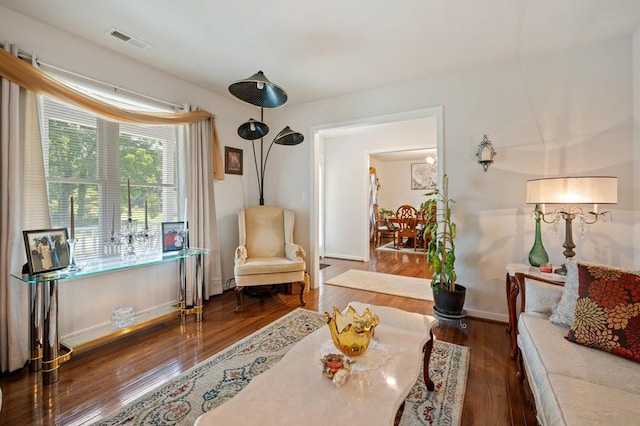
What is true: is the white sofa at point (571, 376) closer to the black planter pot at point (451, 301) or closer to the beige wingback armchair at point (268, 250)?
the black planter pot at point (451, 301)

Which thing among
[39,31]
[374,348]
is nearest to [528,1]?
[374,348]

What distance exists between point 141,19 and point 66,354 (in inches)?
97.9

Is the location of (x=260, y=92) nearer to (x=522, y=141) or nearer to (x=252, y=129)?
(x=252, y=129)

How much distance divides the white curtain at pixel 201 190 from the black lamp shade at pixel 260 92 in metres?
1.39

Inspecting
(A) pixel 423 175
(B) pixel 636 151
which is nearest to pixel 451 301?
(B) pixel 636 151

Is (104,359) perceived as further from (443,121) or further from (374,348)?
(443,121)

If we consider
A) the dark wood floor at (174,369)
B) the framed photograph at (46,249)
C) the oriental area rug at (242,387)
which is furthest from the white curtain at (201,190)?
the oriental area rug at (242,387)

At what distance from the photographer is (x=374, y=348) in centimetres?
141

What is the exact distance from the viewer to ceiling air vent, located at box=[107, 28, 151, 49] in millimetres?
2308

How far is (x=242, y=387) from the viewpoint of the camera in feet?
5.88

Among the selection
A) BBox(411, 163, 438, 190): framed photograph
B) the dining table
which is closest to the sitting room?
the dining table

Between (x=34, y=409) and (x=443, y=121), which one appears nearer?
(x=34, y=409)

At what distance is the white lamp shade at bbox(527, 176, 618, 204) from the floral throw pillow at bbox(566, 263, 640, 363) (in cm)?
60

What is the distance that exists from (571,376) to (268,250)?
3.04 meters
